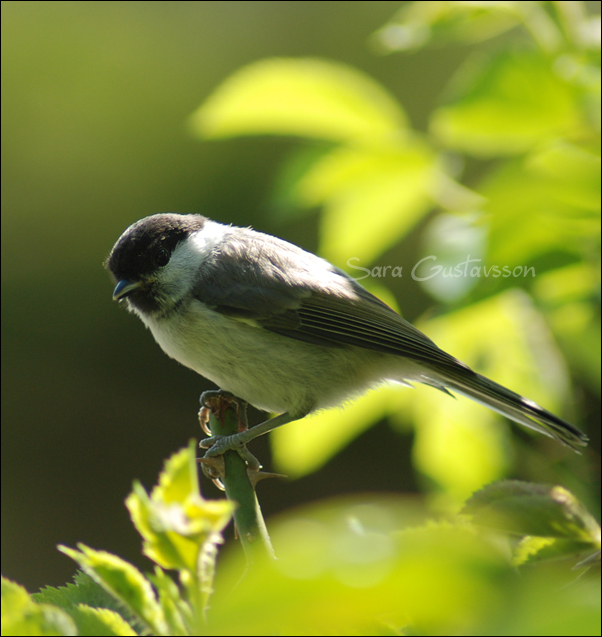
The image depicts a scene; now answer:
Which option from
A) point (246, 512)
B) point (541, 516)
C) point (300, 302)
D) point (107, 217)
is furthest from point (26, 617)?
point (107, 217)

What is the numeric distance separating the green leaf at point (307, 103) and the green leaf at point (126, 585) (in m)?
0.84

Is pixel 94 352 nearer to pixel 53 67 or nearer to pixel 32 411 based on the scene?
pixel 32 411

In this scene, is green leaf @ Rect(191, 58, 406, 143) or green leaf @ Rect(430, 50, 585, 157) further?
green leaf @ Rect(191, 58, 406, 143)

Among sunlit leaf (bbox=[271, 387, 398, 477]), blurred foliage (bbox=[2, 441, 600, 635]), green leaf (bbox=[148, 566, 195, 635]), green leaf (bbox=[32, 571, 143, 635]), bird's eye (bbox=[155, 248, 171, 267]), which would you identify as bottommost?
green leaf (bbox=[32, 571, 143, 635])

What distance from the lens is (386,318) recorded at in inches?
65.6

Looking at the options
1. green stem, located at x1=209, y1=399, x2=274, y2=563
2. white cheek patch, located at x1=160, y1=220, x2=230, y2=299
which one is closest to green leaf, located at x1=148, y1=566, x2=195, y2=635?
green stem, located at x1=209, y1=399, x2=274, y2=563

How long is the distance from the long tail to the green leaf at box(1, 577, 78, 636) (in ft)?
3.53

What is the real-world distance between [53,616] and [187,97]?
5191 mm

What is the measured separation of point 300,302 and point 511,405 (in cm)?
59

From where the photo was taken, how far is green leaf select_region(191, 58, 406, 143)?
108 cm

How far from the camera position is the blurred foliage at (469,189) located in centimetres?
78

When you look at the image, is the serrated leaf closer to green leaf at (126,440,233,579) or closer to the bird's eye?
green leaf at (126,440,233,579)

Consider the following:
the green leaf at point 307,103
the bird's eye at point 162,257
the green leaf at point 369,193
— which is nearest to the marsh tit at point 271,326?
the bird's eye at point 162,257

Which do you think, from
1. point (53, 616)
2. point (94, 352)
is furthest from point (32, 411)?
point (53, 616)
